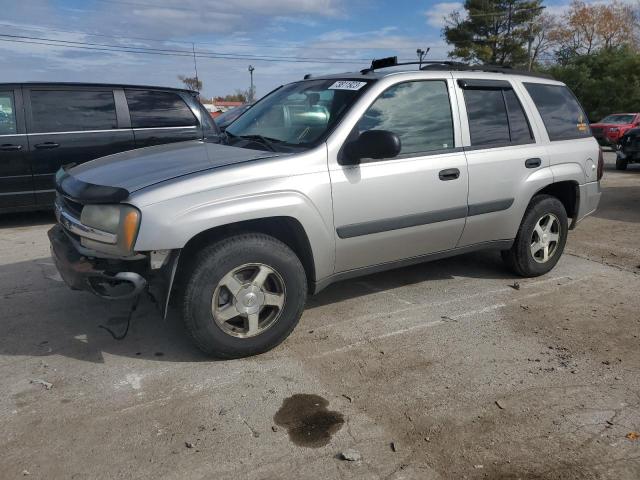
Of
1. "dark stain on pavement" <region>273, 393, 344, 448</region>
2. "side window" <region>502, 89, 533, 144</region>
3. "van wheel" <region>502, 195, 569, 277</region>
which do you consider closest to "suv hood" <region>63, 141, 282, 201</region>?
"dark stain on pavement" <region>273, 393, 344, 448</region>

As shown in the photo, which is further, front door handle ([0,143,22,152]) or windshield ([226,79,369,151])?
front door handle ([0,143,22,152])

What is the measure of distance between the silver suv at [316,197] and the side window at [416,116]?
1 cm

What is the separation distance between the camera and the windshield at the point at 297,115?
3.78 meters

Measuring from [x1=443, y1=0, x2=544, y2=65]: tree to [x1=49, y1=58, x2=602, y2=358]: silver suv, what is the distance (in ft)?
140

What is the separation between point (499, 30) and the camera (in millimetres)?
44688

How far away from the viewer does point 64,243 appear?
3.46 meters

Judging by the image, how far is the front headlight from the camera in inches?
118

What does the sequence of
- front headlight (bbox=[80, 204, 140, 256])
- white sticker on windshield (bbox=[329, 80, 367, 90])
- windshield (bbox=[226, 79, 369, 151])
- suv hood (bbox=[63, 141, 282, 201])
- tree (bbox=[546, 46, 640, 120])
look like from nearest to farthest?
front headlight (bbox=[80, 204, 140, 256]) → suv hood (bbox=[63, 141, 282, 201]) → windshield (bbox=[226, 79, 369, 151]) → white sticker on windshield (bbox=[329, 80, 367, 90]) → tree (bbox=[546, 46, 640, 120])

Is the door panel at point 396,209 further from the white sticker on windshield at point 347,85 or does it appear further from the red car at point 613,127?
the red car at point 613,127

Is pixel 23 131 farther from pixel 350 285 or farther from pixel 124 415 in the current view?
pixel 124 415

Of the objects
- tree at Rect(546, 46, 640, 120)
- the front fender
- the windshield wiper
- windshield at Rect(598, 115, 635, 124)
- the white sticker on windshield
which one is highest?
tree at Rect(546, 46, 640, 120)

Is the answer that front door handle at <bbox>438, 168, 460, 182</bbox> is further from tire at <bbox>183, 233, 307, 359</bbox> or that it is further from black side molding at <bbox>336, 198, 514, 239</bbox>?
tire at <bbox>183, 233, 307, 359</bbox>

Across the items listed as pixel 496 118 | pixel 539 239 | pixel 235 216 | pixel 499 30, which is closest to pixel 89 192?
pixel 235 216

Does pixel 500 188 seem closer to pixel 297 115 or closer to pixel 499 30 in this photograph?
pixel 297 115
